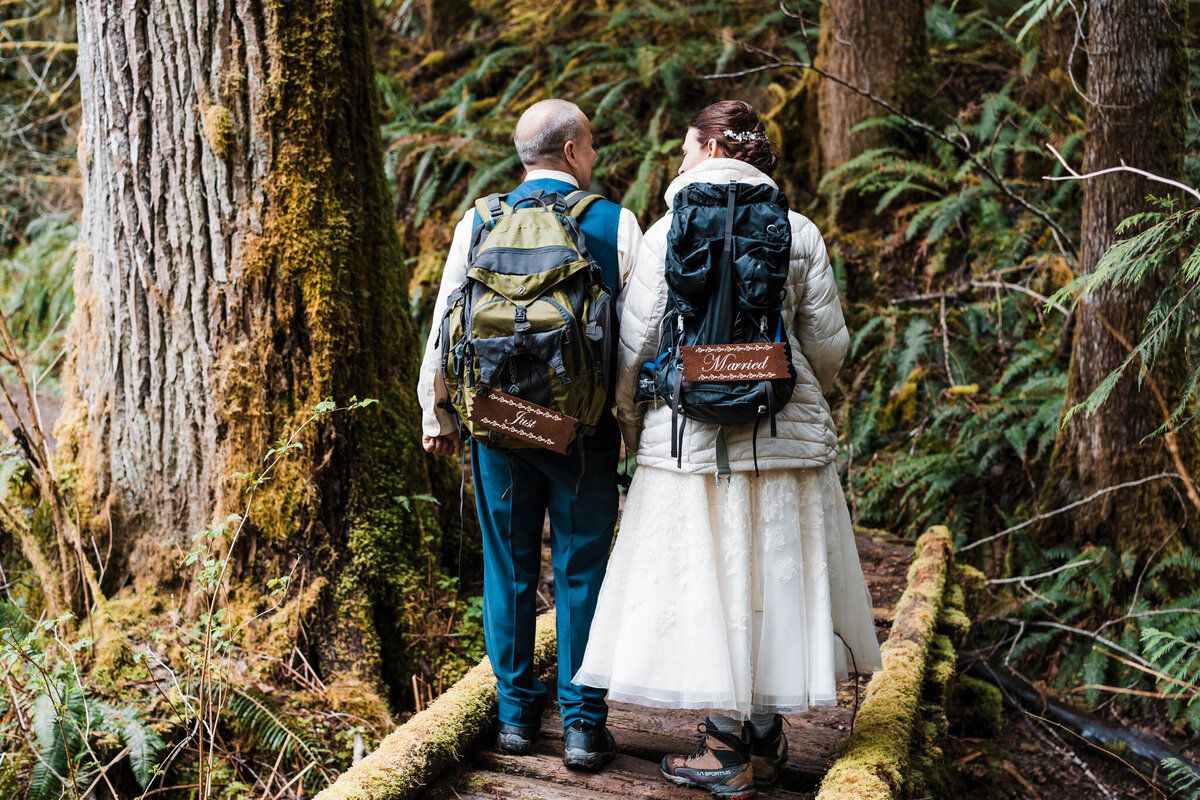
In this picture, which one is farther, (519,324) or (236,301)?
(236,301)

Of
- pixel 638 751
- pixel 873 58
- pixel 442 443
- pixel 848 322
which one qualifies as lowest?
pixel 638 751

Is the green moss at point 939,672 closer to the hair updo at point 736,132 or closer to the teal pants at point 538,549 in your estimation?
the teal pants at point 538,549

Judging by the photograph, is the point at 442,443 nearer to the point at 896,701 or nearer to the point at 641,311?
the point at 641,311

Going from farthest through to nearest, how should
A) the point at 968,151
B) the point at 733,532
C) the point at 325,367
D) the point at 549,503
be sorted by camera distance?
the point at 968,151
the point at 325,367
the point at 549,503
the point at 733,532

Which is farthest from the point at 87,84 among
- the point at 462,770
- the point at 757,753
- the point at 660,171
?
the point at 660,171

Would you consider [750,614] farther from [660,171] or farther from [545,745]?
[660,171]

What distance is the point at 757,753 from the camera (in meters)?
3.26

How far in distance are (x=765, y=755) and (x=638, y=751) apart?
0.52m

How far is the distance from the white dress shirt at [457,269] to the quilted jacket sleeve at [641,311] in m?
0.10

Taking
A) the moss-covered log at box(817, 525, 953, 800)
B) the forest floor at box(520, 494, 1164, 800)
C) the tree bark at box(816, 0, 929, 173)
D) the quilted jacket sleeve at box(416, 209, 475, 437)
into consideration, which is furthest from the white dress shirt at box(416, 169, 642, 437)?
the tree bark at box(816, 0, 929, 173)

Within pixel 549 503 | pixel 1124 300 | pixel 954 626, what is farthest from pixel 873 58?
pixel 549 503

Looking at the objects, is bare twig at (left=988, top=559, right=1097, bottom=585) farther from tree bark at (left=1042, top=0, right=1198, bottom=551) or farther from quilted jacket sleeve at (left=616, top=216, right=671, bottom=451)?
quilted jacket sleeve at (left=616, top=216, right=671, bottom=451)

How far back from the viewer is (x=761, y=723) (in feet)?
10.6

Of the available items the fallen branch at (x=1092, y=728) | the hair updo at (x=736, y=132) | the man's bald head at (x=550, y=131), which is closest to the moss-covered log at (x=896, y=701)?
the fallen branch at (x=1092, y=728)
